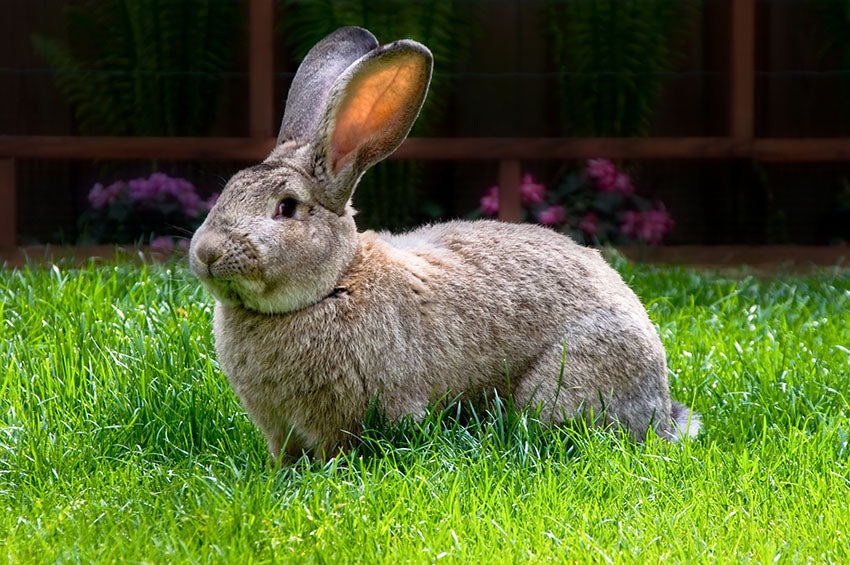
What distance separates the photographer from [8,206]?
6586 mm

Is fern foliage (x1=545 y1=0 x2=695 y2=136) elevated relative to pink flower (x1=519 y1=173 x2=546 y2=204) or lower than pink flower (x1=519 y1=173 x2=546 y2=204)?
elevated

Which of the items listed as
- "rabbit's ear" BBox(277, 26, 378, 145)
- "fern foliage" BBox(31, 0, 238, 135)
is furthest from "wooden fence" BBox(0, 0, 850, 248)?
"rabbit's ear" BBox(277, 26, 378, 145)

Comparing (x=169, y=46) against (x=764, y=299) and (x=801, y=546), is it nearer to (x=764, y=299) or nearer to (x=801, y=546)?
(x=764, y=299)

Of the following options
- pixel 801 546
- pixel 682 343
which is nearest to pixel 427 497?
pixel 801 546

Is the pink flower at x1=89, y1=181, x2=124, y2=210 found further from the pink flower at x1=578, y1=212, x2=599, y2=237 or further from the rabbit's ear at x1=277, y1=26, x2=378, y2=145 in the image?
the rabbit's ear at x1=277, y1=26, x2=378, y2=145

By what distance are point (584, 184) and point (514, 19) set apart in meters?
1.25

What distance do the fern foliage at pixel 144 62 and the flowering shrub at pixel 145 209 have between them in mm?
508

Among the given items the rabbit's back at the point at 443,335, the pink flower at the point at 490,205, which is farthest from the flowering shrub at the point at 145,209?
the rabbit's back at the point at 443,335

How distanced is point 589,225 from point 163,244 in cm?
275

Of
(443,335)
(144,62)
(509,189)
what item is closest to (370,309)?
(443,335)

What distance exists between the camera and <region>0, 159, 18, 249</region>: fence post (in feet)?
21.5

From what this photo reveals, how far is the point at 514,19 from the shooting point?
25.2 ft

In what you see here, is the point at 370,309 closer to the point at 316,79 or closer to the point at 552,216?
the point at 316,79

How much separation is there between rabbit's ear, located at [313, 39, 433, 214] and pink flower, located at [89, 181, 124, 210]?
180 inches
